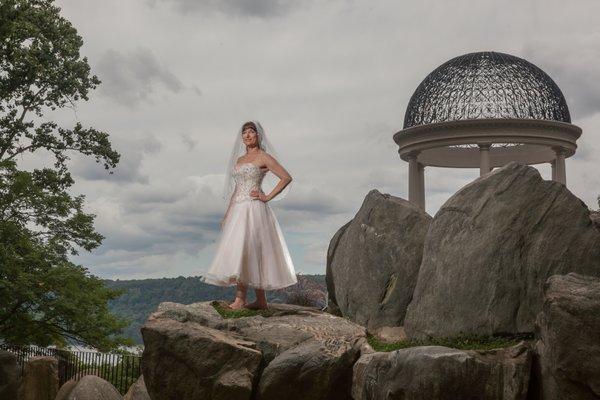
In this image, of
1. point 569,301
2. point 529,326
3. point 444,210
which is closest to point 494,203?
point 444,210

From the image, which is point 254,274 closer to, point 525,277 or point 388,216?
point 388,216

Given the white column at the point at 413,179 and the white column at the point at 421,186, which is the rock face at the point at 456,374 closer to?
the white column at the point at 413,179

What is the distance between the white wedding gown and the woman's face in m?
0.39

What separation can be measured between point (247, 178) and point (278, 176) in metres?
0.53

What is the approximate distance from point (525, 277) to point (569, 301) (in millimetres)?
2057

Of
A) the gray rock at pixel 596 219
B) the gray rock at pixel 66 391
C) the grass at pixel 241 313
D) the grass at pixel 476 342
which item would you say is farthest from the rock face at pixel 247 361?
the gray rock at pixel 596 219

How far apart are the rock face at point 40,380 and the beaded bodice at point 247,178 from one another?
21.2 ft

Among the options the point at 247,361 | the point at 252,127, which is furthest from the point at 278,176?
the point at 247,361

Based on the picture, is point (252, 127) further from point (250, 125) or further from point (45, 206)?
point (45, 206)

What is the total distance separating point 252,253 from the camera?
13.3m

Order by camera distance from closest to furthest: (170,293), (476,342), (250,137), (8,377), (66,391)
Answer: (476,342) → (250,137) → (66,391) → (8,377) → (170,293)

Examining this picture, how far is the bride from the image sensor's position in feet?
43.8

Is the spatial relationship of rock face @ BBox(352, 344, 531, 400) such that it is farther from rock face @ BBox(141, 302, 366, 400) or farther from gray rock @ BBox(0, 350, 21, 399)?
gray rock @ BBox(0, 350, 21, 399)

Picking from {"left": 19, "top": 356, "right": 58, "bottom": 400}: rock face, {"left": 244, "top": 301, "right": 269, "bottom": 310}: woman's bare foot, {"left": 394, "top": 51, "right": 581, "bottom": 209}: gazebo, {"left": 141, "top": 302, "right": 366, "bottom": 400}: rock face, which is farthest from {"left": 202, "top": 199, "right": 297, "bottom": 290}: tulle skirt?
{"left": 394, "top": 51, "right": 581, "bottom": 209}: gazebo
